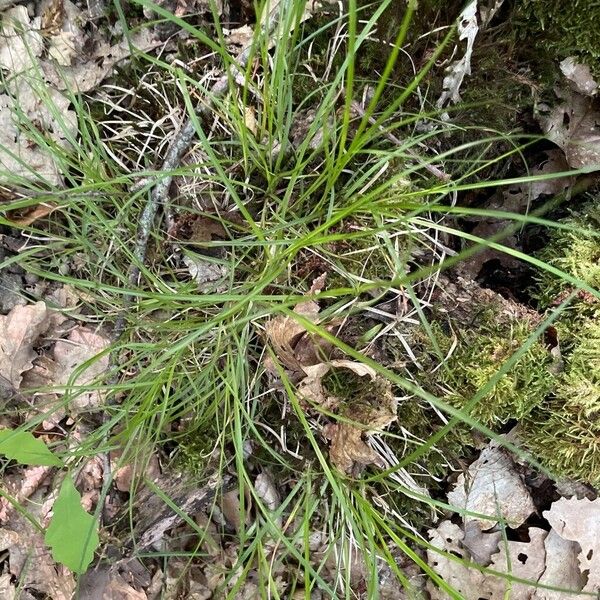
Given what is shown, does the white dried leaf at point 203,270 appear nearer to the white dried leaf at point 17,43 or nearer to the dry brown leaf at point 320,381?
the dry brown leaf at point 320,381

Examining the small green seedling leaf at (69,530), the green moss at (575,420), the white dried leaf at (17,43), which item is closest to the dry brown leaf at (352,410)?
the green moss at (575,420)

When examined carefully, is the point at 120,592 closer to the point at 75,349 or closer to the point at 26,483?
the point at 26,483

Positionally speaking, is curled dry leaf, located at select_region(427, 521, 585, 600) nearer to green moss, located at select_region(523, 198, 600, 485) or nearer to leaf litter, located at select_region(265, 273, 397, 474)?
green moss, located at select_region(523, 198, 600, 485)

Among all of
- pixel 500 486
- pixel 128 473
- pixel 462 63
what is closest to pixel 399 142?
pixel 462 63

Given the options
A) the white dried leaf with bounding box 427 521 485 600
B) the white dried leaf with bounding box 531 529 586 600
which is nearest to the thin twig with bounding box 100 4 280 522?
the white dried leaf with bounding box 427 521 485 600

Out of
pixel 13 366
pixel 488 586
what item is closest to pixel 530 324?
pixel 488 586

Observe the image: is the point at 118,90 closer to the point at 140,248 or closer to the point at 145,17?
the point at 145,17
